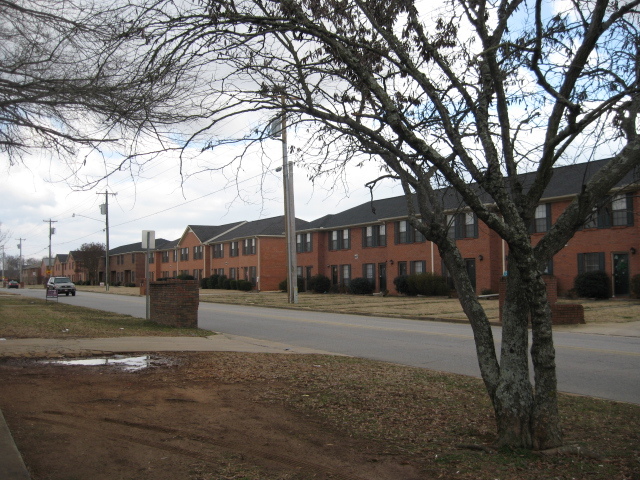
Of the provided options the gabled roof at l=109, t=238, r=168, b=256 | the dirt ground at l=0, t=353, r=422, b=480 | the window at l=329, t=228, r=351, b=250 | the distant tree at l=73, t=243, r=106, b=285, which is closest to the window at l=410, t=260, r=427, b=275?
the window at l=329, t=228, r=351, b=250

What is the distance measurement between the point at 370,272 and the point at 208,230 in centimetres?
3123

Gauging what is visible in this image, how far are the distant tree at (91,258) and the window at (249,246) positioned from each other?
39.0m

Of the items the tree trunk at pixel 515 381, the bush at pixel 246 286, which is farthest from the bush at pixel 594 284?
the bush at pixel 246 286

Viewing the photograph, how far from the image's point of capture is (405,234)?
4066cm

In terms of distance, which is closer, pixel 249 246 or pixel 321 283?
pixel 321 283

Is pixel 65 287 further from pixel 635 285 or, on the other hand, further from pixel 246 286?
pixel 635 285

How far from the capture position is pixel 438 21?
7.07 meters

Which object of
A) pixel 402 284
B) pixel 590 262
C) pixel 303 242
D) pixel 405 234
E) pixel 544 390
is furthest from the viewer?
pixel 303 242

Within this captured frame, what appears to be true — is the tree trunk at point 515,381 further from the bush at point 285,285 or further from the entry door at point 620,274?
the bush at point 285,285

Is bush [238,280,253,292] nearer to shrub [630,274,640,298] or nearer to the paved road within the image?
the paved road

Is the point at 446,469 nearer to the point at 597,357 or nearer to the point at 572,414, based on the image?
the point at 572,414

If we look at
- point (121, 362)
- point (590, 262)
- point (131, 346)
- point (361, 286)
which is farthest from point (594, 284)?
point (121, 362)

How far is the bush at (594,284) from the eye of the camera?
28.7 m

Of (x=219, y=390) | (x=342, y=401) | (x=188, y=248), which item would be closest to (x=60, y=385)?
(x=219, y=390)
